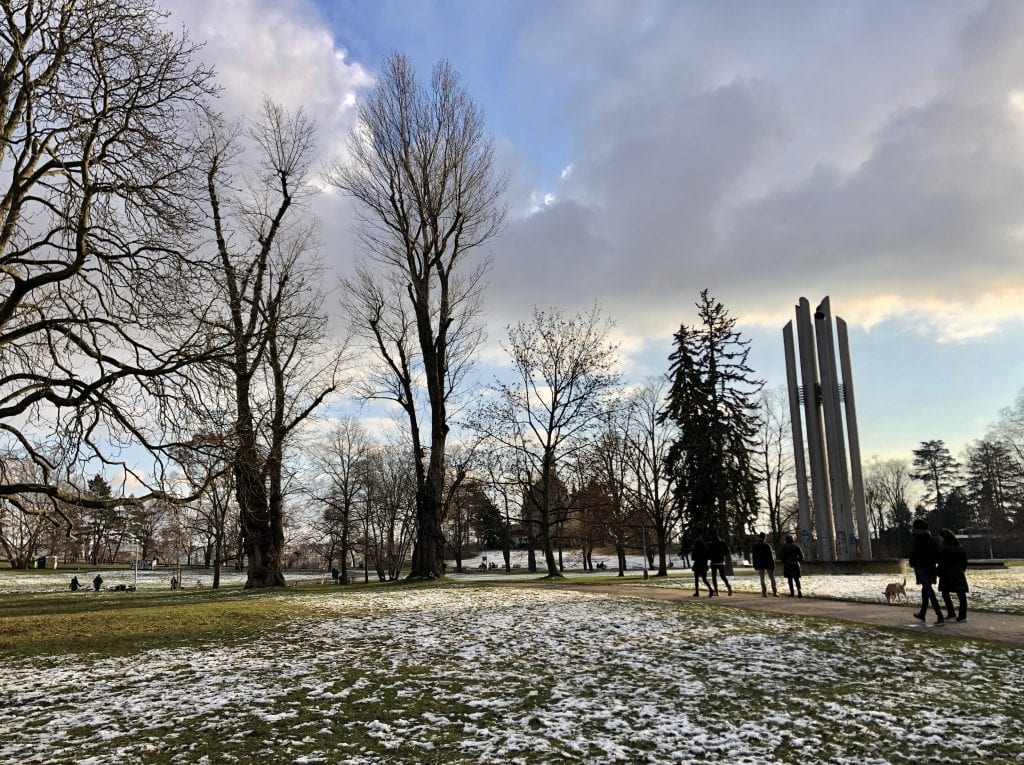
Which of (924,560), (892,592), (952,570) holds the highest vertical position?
(924,560)

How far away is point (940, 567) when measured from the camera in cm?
1177

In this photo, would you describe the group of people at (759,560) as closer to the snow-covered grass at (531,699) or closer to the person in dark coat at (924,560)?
the person in dark coat at (924,560)

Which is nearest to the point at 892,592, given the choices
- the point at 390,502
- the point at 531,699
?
the point at 531,699

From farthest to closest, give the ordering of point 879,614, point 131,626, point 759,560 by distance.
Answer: point 759,560, point 879,614, point 131,626

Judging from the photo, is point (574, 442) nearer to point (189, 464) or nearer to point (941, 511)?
point (189, 464)

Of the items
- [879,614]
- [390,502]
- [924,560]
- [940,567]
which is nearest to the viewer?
[940,567]

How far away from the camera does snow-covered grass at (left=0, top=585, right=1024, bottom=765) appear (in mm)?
5320

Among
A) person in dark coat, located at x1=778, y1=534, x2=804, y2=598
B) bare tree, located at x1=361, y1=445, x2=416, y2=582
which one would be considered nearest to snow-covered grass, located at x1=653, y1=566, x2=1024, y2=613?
person in dark coat, located at x1=778, y1=534, x2=804, y2=598

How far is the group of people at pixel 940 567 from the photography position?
11562mm

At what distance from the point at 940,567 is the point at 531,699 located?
8.92 meters

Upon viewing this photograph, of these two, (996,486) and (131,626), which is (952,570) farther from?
(996,486)

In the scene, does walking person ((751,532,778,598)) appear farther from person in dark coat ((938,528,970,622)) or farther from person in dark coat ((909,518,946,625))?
person in dark coat ((938,528,970,622))

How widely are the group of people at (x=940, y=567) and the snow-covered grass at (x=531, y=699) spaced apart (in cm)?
177

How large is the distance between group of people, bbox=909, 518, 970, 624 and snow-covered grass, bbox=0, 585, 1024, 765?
1.77 metres
